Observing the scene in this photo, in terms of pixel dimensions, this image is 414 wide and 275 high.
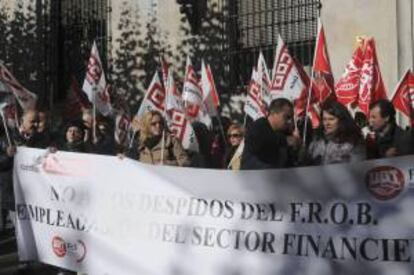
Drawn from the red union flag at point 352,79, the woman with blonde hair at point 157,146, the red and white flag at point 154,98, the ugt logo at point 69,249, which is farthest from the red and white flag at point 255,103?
A: the ugt logo at point 69,249

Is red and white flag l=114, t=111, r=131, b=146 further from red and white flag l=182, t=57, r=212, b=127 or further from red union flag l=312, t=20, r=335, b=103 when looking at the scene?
red union flag l=312, t=20, r=335, b=103

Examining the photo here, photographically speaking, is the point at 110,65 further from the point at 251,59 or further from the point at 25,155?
the point at 25,155

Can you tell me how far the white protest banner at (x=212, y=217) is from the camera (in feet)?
17.5

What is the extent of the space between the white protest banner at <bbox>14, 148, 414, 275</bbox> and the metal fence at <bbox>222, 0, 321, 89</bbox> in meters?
5.64

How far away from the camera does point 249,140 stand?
257 inches

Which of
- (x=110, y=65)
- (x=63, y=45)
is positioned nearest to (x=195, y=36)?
(x=110, y=65)

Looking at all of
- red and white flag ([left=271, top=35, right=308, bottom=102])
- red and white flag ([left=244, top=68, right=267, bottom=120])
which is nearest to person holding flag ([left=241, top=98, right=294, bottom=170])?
red and white flag ([left=271, top=35, right=308, bottom=102])

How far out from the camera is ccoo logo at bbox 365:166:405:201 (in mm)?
5270

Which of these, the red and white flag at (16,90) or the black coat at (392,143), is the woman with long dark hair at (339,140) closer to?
the black coat at (392,143)

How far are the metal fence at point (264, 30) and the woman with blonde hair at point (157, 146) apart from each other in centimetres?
435

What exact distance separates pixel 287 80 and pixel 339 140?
2843 millimetres

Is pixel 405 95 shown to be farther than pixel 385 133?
Yes

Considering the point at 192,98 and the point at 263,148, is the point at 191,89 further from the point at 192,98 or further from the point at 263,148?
the point at 263,148

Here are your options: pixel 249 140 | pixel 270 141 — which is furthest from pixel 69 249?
pixel 270 141
